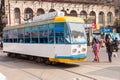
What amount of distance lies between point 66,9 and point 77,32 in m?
36.7

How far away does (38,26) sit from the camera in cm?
1922

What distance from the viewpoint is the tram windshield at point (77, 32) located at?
56.0ft

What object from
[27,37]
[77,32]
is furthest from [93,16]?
[77,32]

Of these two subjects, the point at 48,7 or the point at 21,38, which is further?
the point at 48,7

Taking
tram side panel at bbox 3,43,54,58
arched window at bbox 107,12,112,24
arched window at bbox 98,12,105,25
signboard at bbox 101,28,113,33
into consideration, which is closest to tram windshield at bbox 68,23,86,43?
tram side panel at bbox 3,43,54,58

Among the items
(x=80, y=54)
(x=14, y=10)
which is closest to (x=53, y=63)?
(x=80, y=54)

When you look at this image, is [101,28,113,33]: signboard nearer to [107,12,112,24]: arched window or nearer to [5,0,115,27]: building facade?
[5,0,115,27]: building facade

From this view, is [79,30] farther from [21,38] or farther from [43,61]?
[21,38]

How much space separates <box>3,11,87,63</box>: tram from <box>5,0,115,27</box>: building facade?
26859 mm

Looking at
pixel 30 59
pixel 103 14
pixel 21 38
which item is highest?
pixel 103 14

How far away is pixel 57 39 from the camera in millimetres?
17328

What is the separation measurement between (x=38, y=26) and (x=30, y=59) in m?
3.77

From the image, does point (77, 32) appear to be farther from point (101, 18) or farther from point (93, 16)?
point (101, 18)

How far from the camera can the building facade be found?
4959 centimetres
